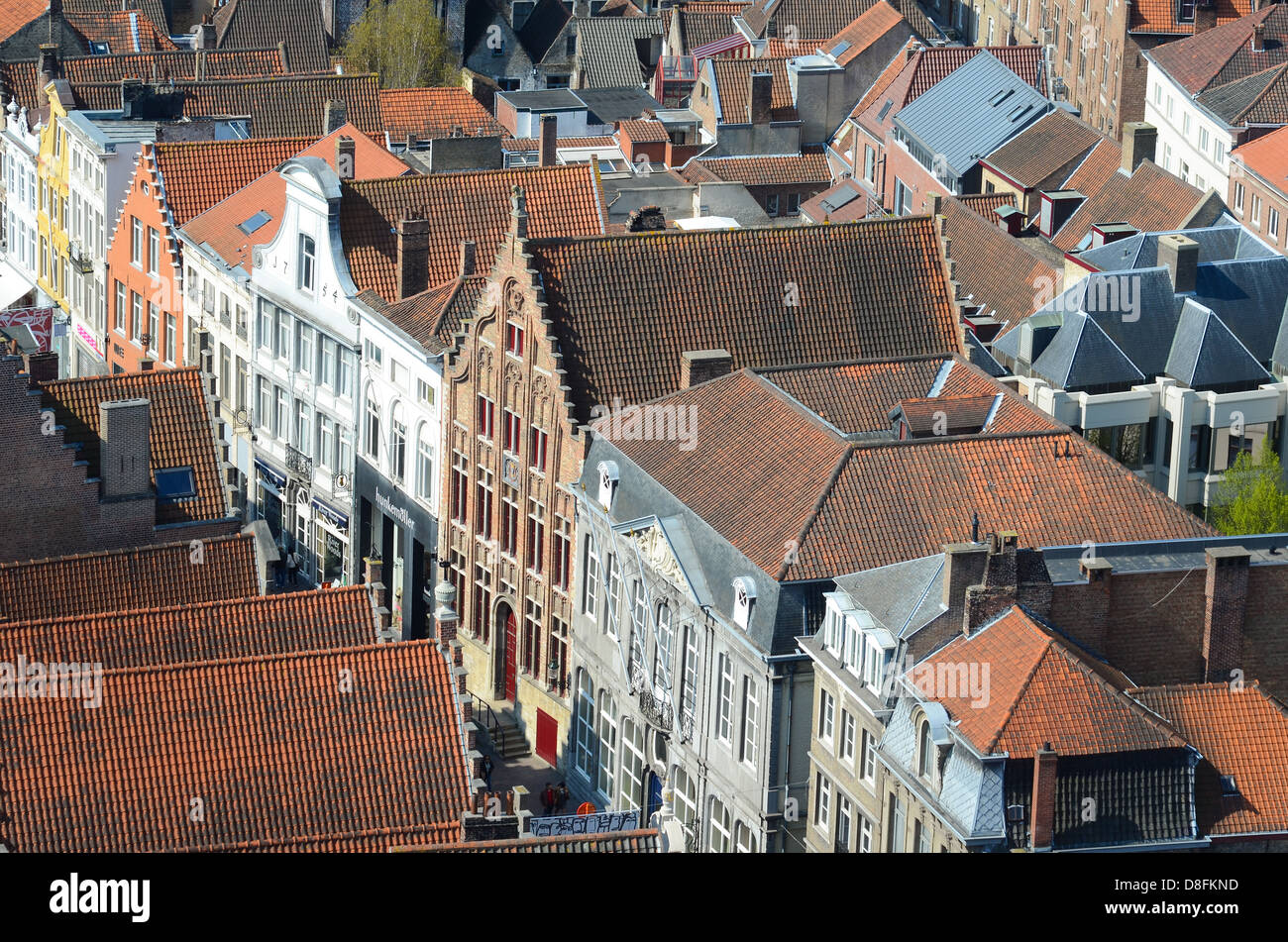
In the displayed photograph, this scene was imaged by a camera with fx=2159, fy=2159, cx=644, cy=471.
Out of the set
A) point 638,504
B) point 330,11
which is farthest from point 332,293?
point 330,11

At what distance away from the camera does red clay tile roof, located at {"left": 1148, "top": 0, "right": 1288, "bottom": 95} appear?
122375 mm

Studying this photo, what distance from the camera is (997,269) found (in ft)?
262

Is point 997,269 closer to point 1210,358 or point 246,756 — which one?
point 1210,358

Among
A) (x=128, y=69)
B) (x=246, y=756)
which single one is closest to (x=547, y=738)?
(x=246, y=756)

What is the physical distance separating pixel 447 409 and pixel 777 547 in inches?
826

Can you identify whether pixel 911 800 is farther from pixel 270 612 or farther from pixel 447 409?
pixel 447 409

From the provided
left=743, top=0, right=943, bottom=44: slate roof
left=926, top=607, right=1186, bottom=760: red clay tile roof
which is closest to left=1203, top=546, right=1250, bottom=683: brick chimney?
left=926, top=607, right=1186, bottom=760: red clay tile roof

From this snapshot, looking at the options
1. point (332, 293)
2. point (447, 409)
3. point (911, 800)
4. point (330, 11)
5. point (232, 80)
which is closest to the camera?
point (911, 800)

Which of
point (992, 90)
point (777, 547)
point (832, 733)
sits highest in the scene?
point (992, 90)

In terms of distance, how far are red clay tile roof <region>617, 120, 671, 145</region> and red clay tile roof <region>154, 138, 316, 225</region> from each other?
30253 mm

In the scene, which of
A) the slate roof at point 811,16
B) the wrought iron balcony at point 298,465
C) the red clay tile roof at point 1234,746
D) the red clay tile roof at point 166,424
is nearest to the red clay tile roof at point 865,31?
the slate roof at point 811,16

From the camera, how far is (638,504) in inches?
2313

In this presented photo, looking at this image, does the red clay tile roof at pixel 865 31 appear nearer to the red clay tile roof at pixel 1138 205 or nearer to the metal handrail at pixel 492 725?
the red clay tile roof at pixel 1138 205

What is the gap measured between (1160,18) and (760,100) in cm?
3027
